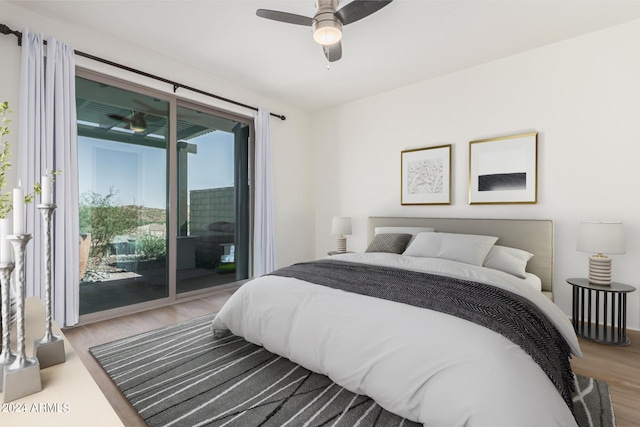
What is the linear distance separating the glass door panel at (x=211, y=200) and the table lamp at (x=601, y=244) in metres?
3.78

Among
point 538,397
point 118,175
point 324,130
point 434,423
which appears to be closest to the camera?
point 538,397

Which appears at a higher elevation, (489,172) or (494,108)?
(494,108)

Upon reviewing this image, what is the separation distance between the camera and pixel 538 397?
1251mm

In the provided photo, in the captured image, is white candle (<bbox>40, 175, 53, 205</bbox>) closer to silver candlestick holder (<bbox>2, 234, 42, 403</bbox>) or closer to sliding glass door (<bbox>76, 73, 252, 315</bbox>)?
silver candlestick holder (<bbox>2, 234, 42, 403</bbox>)

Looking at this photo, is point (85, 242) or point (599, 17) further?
point (85, 242)

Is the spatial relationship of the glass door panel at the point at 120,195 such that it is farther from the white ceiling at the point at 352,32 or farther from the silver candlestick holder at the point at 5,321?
the silver candlestick holder at the point at 5,321

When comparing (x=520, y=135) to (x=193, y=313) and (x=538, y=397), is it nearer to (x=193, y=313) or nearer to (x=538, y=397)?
(x=538, y=397)

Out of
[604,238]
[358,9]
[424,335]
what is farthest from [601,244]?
[358,9]

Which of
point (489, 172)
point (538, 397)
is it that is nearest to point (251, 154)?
point (489, 172)

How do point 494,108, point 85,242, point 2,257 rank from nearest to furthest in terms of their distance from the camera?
point 2,257 → point 85,242 → point 494,108

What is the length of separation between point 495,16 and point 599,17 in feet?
2.99

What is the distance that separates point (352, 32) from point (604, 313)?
3243 millimetres

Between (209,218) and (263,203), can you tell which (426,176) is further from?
(209,218)

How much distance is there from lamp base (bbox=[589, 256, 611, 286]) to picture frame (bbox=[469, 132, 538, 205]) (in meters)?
0.78
